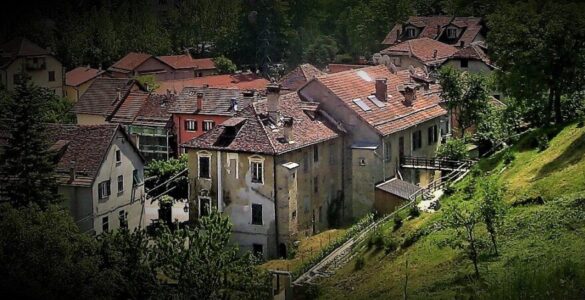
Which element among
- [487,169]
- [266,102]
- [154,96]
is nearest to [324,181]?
[266,102]

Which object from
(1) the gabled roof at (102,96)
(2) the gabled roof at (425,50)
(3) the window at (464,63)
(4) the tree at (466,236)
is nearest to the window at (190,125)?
(1) the gabled roof at (102,96)

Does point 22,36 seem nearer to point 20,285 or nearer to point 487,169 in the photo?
point 20,285

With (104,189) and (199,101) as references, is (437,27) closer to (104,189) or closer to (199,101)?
(199,101)

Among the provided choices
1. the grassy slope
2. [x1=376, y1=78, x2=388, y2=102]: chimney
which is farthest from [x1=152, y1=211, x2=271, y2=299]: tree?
[x1=376, y1=78, x2=388, y2=102]: chimney

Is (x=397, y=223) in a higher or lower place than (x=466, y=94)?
lower

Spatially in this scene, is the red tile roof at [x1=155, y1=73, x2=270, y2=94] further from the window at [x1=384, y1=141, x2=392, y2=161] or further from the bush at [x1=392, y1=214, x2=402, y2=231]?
the bush at [x1=392, y1=214, x2=402, y2=231]

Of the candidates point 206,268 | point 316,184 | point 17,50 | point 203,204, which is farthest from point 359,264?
point 17,50

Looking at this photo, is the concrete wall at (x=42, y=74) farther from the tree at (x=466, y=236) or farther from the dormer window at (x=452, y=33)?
the dormer window at (x=452, y=33)
